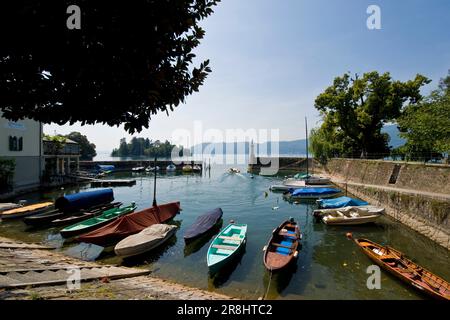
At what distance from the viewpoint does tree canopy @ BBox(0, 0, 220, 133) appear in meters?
4.70

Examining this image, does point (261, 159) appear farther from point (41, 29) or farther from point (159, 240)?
point (41, 29)

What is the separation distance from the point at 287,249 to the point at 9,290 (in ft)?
43.8

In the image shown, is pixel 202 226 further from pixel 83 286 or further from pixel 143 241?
pixel 83 286

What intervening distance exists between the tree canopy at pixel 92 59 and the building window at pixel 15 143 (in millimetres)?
37063

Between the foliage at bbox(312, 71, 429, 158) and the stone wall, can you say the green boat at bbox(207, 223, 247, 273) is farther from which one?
the foliage at bbox(312, 71, 429, 158)

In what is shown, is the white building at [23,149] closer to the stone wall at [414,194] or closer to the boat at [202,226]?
the boat at [202,226]

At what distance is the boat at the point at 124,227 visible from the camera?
16.1 m

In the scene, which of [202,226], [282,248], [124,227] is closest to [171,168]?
[202,226]

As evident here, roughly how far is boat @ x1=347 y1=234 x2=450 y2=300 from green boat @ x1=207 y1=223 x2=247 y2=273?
8.18 m

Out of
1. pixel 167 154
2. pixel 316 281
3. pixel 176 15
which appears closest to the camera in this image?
pixel 176 15

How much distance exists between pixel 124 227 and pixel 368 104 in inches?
1736

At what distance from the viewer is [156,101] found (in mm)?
5992

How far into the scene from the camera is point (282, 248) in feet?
51.4
